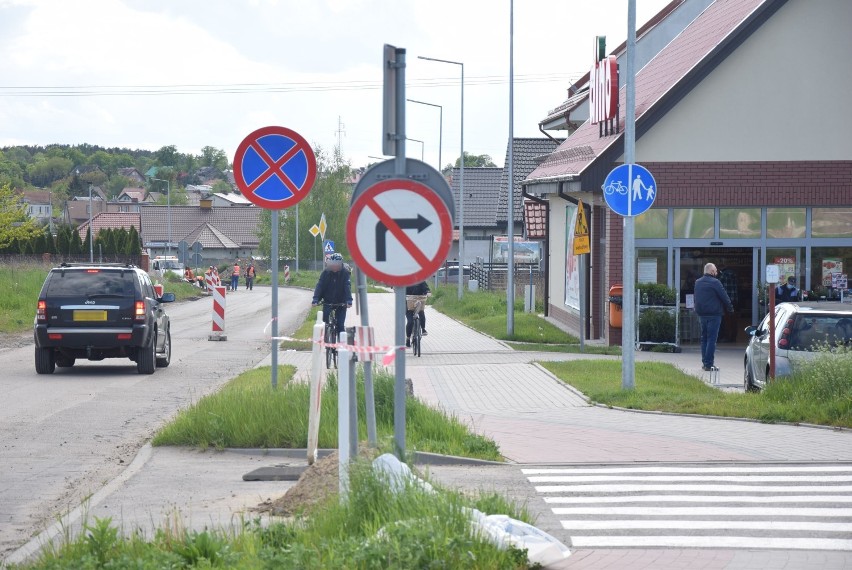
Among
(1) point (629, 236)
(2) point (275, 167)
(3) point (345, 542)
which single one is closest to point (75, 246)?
(1) point (629, 236)

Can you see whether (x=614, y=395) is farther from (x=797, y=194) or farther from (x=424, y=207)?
(x=797, y=194)

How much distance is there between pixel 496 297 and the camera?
1713 inches

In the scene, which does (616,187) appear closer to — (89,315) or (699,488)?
(699,488)

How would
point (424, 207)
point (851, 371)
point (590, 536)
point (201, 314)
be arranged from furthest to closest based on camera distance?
point (201, 314) < point (851, 371) < point (590, 536) < point (424, 207)

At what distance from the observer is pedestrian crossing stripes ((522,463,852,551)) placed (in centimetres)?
756

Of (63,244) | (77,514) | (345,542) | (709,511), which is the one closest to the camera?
(345,542)

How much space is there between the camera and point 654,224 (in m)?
25.0

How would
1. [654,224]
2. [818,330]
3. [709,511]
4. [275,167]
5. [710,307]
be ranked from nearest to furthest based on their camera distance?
[709,511] → [275,167] → [818,330] → [710,307] → [654,224]

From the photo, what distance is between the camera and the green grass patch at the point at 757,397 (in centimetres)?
1354

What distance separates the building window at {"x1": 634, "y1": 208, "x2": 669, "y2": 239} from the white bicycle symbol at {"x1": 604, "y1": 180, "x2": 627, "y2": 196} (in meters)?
9.17

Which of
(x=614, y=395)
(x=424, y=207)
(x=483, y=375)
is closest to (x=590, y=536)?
(x=424, y=207)

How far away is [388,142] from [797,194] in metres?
18.8

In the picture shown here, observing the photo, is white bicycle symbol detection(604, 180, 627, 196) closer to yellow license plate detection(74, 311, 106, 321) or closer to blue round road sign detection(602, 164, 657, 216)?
blue round road sign detection(602, 164, 657, 216)

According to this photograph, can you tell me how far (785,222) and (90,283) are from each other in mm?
13844
